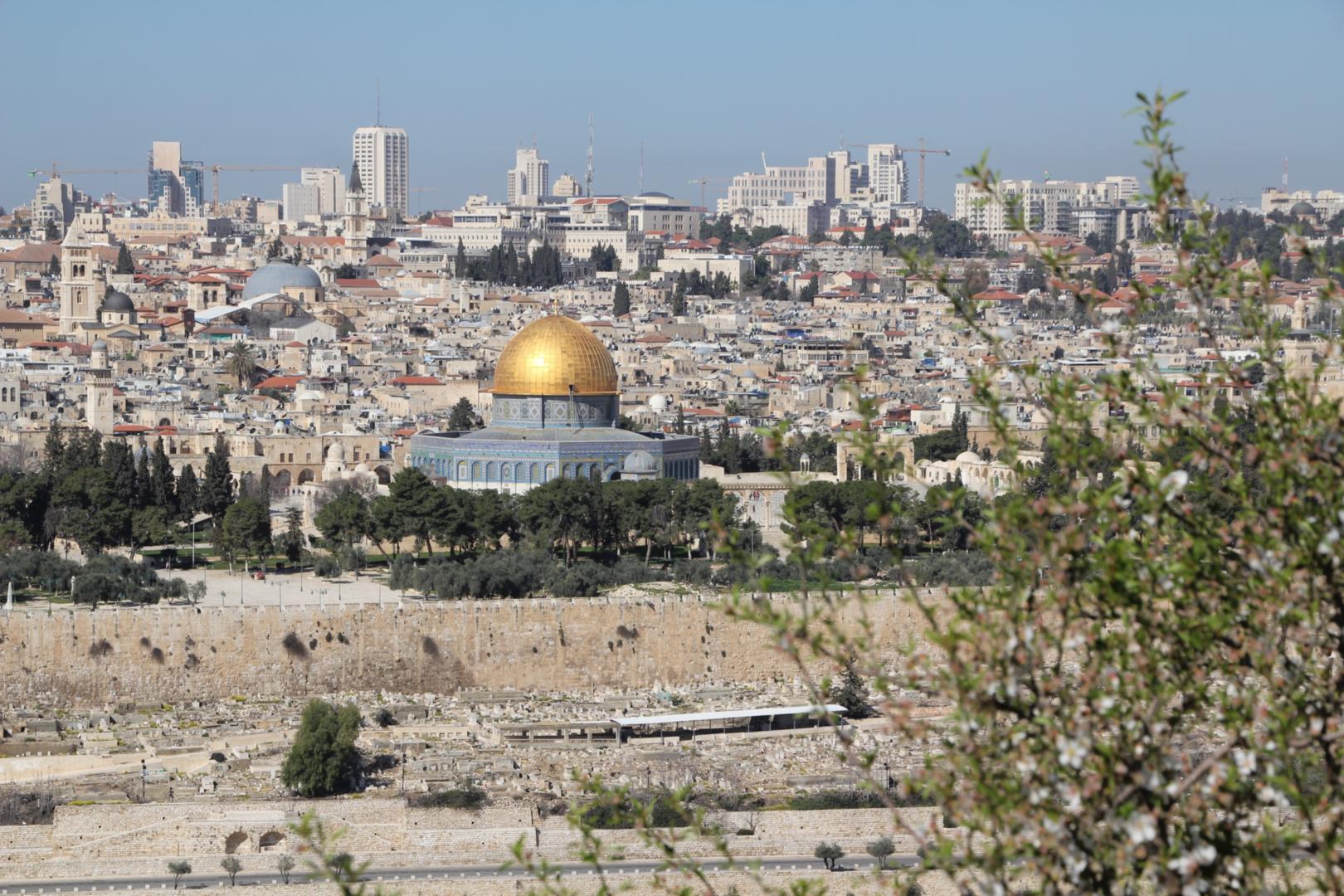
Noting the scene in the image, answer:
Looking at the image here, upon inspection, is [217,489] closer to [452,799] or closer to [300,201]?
[452,799]

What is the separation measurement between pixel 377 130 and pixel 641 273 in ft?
277

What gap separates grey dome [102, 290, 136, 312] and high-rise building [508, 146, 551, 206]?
10502 cm

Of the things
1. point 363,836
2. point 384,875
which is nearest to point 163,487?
point 363,836

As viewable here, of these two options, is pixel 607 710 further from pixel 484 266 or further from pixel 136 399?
pixel 484 266

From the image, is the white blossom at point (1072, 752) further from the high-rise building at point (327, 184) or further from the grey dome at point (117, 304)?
the high-rise building at point (327, 184)

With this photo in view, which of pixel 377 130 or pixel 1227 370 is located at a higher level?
pixel 377 130

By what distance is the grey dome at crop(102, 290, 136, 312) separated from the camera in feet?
263

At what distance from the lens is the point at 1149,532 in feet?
21.4

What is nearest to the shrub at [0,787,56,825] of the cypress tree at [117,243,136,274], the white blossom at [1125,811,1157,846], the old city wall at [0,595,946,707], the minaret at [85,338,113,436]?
the old city wall at [0,595,946,707]

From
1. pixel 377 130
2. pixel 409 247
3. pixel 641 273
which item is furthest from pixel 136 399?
pixel 377 130

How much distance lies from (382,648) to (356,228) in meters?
87.3

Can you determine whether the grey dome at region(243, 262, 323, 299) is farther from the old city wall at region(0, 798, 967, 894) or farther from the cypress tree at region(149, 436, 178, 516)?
the old city wall at region(0, 798, 967, 894)

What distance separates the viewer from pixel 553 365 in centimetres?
4162

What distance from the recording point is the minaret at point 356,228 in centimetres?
11144
